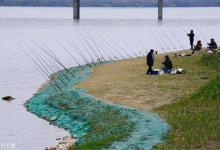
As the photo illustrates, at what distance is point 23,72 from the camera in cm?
5978

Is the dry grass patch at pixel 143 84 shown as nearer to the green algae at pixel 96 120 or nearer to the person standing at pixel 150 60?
the person standing at pixel 150 60

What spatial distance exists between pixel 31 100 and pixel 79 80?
454 cm

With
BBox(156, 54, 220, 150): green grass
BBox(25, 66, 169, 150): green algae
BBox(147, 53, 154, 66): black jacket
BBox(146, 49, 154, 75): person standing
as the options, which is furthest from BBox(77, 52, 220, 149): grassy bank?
BBox(147, 53, 154, 66): black jacket

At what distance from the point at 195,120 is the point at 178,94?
27.2ft

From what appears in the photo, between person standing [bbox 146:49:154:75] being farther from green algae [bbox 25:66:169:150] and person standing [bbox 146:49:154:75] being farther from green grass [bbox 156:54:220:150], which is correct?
green grass [bbox 156:54:220:150]

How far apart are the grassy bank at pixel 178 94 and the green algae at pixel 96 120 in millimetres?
698

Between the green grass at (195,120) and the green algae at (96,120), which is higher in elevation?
the green grass at (195,120)

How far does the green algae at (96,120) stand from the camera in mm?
21559

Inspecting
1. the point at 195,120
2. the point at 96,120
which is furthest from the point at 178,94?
the point at 195,120

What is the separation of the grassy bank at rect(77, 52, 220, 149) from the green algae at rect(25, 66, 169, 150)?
0.70 metres

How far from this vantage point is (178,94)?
31.4 m

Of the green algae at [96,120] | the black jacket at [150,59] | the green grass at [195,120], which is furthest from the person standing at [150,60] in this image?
the green grass at [195,120]

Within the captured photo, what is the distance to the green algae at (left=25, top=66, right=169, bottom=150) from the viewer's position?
70.7 ft

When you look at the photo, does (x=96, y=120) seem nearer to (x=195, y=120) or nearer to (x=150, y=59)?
(x=195, y=120)
